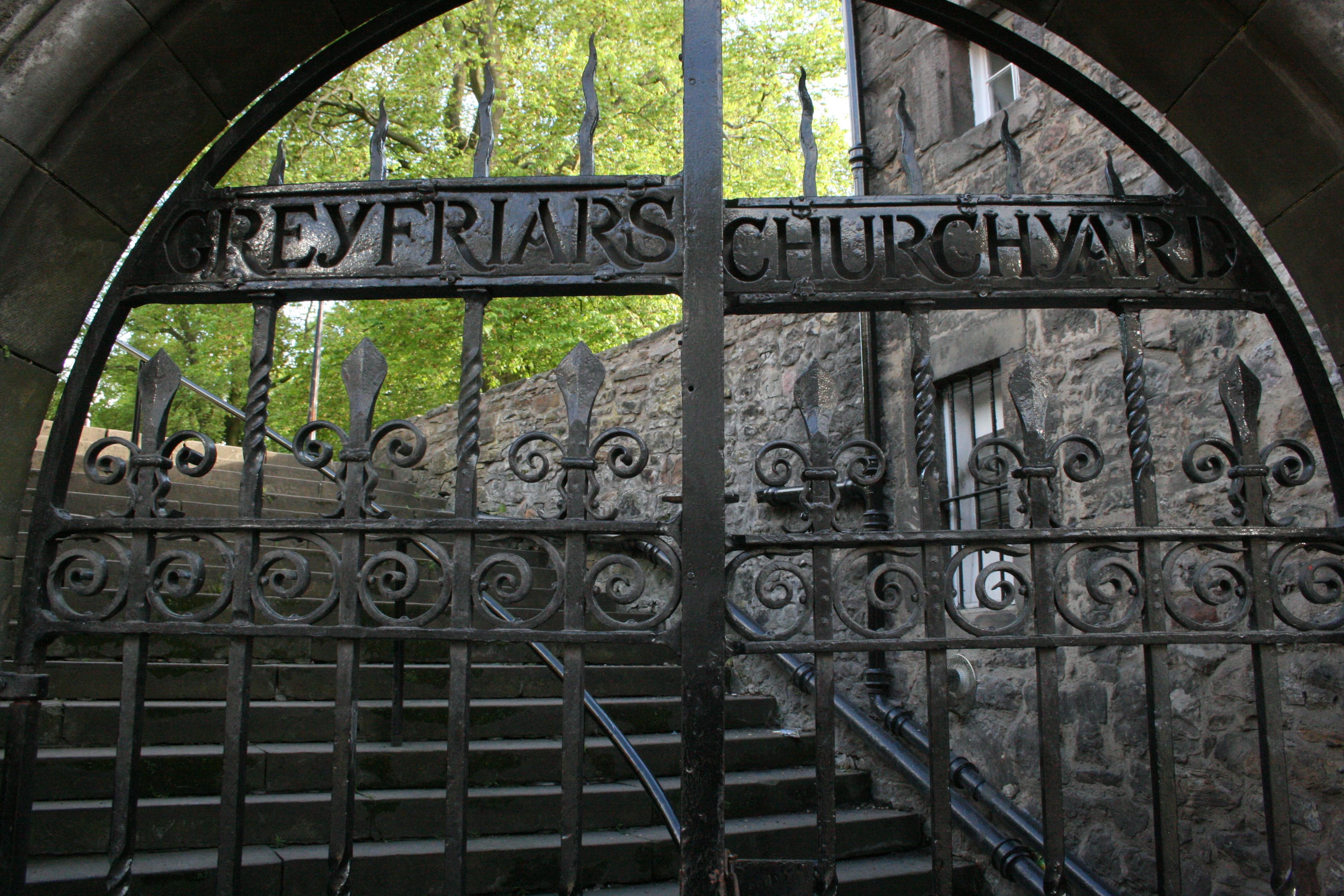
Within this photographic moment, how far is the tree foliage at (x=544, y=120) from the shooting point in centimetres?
1234

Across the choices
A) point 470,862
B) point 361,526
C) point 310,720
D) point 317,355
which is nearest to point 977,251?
point 361,526

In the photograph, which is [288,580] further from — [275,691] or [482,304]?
[275,691]

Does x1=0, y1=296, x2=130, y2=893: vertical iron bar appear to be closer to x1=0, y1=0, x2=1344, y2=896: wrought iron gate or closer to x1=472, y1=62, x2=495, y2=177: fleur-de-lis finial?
x1=0, y1=0, x2=1344, y2=896: wrought iron gate

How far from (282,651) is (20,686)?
2981 millimetres

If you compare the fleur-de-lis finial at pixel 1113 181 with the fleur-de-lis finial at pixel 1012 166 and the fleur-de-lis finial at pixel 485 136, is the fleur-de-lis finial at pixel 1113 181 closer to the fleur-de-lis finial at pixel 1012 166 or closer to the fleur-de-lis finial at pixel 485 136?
the fleur-de-lis finial at pixel 1012 166

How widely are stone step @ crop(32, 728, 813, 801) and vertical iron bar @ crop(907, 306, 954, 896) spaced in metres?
1.32

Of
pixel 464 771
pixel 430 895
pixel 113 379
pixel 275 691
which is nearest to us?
pixel 464 771

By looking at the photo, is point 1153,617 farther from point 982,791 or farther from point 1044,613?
point 982,791

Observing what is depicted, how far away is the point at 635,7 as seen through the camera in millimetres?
→ 13172

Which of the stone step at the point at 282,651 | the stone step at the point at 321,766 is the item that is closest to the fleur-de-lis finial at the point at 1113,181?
the stone step at the point at 321,766

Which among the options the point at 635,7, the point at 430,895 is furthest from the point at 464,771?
the point at 635,7

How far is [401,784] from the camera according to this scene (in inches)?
167

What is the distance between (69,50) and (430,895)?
3.13 metres

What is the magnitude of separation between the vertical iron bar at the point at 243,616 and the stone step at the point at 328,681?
1896mm
